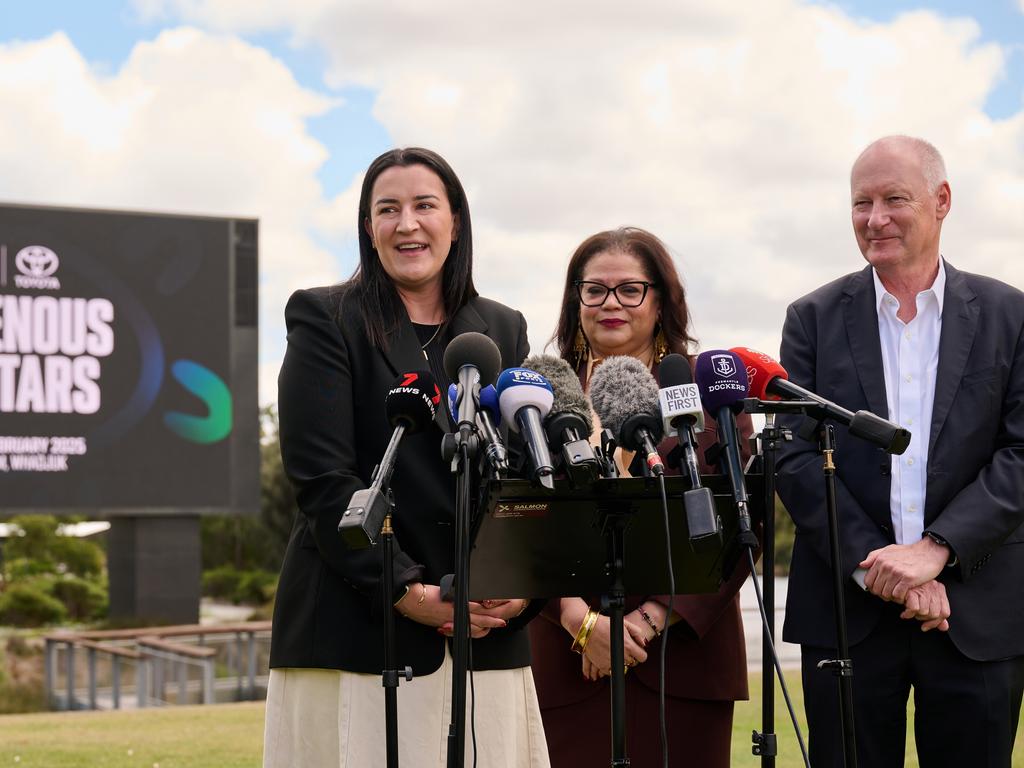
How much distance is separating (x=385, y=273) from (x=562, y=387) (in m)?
0.94

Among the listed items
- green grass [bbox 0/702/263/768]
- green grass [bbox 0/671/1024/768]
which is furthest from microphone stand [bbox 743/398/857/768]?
green grass [bbox 0/702/263/768]

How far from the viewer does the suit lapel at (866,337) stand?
3783 mm

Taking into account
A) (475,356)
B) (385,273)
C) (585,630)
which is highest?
(385,273)

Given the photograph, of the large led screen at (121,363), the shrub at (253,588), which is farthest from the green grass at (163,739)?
the shrub at (253,588)

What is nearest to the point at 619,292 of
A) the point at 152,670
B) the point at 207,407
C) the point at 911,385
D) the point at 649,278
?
the point at 649,278

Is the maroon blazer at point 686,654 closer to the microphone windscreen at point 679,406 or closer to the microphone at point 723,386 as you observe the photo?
the microphone at point 723,386

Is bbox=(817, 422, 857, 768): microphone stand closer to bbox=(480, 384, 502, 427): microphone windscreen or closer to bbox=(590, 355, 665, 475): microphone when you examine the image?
bbox=(590, 355, 665, 475): microphone

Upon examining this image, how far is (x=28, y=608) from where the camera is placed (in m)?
29.7

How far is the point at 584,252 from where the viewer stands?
4.29 metres

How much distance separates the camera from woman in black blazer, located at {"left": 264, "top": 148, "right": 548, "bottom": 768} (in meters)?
3.10

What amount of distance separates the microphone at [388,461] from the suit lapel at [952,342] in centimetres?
166

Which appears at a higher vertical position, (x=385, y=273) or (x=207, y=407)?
(x=207, y=407)

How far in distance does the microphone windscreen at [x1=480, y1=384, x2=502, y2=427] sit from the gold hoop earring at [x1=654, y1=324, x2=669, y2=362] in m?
1.58

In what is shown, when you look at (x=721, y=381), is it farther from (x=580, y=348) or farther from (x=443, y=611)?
(x=580, y=348)
